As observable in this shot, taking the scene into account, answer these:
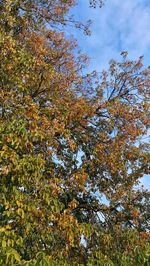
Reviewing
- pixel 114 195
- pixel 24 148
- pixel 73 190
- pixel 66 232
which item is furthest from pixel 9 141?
pixel 114 195

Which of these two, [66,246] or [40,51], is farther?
[40,51]

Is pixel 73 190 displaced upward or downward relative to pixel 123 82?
downward

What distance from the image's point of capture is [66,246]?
8.71m

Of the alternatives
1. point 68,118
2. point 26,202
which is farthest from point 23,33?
point 26,202

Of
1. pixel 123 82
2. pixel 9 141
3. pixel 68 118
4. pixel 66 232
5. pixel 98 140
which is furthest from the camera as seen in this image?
pixel 123 82

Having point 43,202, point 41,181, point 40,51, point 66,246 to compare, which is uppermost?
point 40,51

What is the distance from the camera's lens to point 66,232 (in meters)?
8.43

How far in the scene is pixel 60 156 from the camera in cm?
1299

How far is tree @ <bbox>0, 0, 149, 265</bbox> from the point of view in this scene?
25.9 ft

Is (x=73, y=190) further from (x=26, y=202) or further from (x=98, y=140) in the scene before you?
(x=26, y=202)

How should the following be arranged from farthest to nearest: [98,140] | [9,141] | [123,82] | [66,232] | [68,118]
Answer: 1. [123,82]
2. [98,140]
3. [68,118]
4. [66,232]
5. [9,141]

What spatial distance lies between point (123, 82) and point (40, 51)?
448 cm

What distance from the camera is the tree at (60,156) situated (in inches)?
310

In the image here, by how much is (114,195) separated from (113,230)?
202 cm
